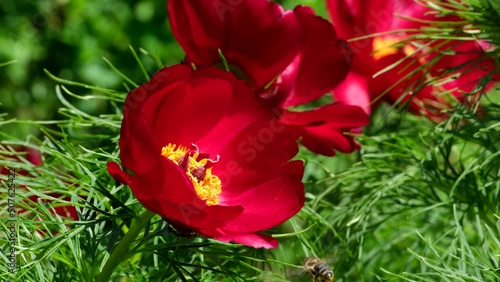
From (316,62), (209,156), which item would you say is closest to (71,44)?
(316,62)

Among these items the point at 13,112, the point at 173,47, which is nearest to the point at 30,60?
the point at 13,112

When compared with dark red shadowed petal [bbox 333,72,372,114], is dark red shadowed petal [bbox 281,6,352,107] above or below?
above

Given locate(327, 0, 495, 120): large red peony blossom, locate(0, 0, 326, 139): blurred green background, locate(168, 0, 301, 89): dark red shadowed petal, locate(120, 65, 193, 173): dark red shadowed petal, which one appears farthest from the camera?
locate(0, 0, 326, 139): blurred green background

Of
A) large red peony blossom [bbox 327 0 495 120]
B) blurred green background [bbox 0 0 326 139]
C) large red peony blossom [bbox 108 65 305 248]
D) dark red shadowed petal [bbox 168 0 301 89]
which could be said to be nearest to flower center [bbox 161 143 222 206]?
large red peony blossom [bbox 108 65 305 248]

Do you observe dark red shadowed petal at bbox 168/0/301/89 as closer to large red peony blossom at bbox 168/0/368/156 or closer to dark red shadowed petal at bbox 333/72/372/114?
large red peony blossom at bbox 168/0/368/156

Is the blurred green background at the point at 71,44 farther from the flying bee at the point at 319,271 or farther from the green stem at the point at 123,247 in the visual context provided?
the green stem at the point at 123,247

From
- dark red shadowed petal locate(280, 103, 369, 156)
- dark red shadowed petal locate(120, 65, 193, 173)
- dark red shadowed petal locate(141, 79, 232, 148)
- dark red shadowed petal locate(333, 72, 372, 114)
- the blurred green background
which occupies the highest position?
dark red shadowed petal locate(120, 65, 193, 173)

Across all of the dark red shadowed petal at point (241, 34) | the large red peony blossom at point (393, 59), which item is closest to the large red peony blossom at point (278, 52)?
the dark red shadowed petal at point (241, 34)
